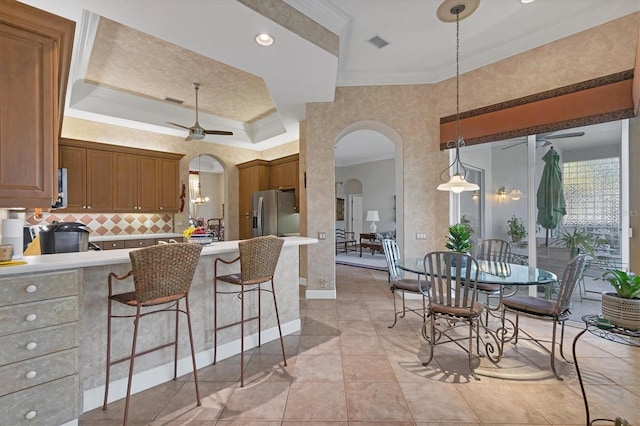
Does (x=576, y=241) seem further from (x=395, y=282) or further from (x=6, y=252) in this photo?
(x=6, y=252)

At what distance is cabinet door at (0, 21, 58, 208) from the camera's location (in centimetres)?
161

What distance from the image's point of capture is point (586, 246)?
347cm

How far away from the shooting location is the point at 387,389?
2162 millimetres

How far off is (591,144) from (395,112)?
7.94 ft

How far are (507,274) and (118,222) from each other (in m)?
6.22

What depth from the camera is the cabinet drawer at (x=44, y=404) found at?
150 centimetres

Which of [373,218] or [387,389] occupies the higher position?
[373,218]

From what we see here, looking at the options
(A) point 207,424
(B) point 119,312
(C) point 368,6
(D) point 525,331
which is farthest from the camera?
(D) point 525,331

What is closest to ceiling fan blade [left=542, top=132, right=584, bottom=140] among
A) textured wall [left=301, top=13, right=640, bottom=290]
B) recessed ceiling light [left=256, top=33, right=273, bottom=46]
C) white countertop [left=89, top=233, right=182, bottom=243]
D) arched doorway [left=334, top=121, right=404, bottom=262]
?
textured wall [left=301, top=13, right=640, bottom=290]

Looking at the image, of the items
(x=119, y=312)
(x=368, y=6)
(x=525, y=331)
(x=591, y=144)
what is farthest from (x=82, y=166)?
(x=591, y=144)

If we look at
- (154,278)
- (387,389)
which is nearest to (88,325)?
(154,278)

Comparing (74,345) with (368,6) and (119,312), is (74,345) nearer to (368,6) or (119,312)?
(119,312)

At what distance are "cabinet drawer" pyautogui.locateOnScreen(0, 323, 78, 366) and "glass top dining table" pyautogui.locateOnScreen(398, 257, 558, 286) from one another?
2.65 meters

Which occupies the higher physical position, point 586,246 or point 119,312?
point 586,246
